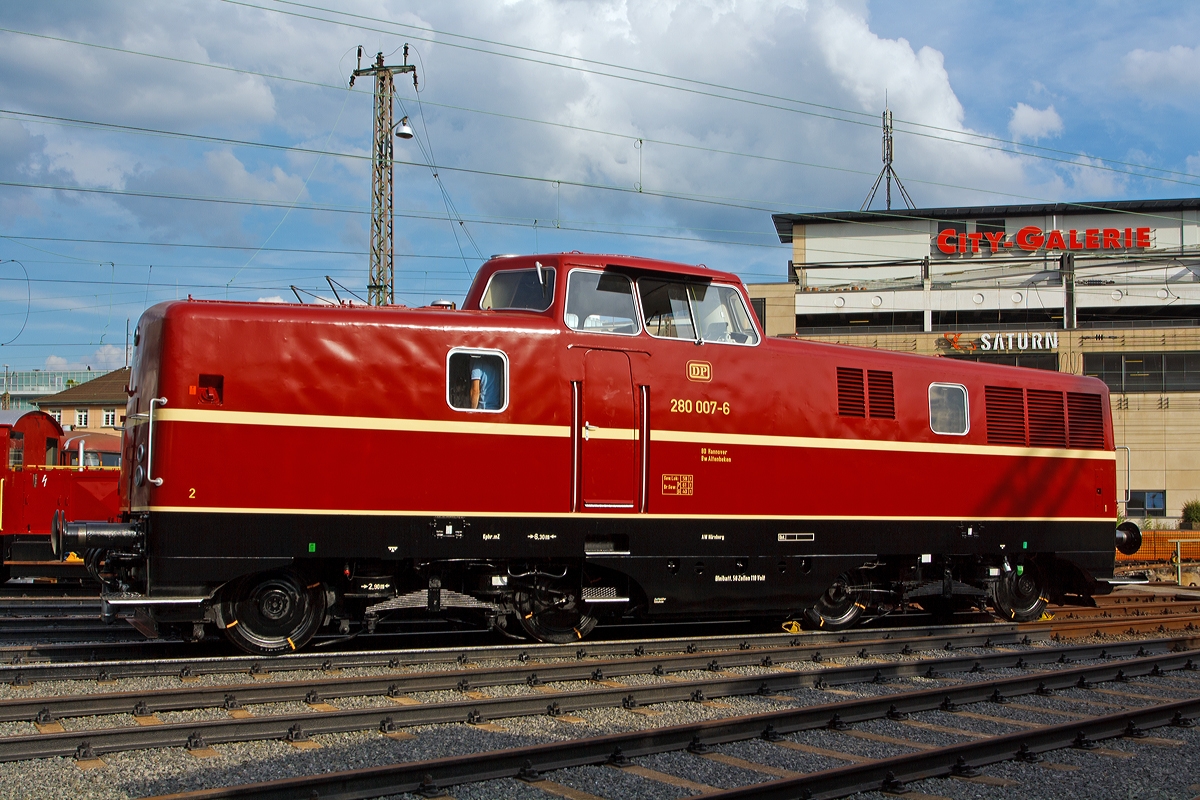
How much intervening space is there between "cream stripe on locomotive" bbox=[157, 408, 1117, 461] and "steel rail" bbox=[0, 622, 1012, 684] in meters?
2.21

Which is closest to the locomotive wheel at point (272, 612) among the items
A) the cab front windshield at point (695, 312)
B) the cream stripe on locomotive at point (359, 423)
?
the cream stripe on locomotive at point (359, 423)

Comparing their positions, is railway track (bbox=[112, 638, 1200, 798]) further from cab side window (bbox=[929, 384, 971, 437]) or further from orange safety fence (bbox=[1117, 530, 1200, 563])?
orange safety fence (bbox=[1117, 530, 1200, 563])

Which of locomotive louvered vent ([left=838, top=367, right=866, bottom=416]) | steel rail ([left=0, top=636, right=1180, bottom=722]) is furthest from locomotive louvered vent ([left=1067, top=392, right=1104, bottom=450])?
locomotive louvered vent ([left=838, top=367, right=866, bottom=416])

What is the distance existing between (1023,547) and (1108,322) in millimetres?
44107

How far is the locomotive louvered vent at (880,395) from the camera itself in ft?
41.3

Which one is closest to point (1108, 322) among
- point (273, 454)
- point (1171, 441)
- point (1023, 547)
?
point (1171, 441)

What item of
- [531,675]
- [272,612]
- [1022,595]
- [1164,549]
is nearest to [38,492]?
A: [272,612]

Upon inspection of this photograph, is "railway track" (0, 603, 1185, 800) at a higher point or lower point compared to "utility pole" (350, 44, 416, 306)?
lower

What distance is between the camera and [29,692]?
8359 millimetres

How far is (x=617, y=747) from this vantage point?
21.9 ft

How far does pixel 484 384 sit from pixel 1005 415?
7.53 m

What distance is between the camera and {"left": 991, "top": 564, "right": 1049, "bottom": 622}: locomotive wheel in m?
13.9

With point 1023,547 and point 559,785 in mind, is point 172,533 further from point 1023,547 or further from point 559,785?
point 1023,547

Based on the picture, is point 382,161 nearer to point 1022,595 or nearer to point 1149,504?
point 1022,595
